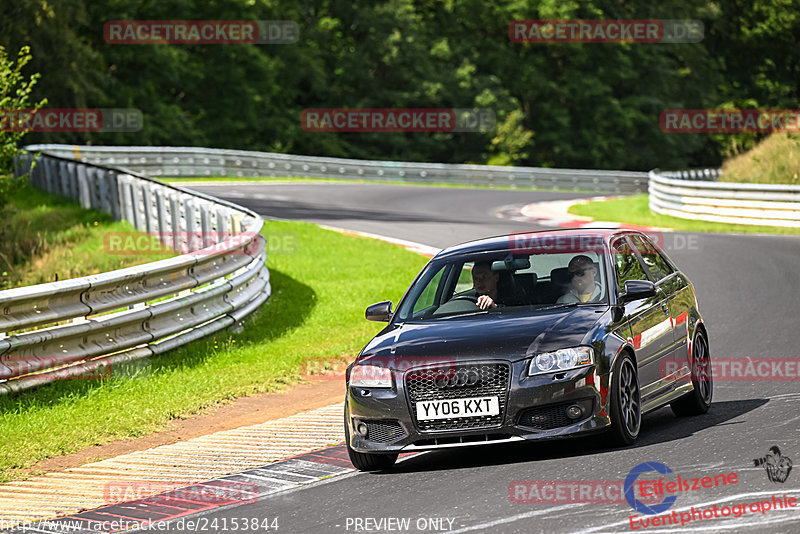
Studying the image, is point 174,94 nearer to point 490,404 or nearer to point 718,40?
point 718,40

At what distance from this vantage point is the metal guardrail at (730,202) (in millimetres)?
27500

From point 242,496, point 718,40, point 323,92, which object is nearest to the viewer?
point 242,496

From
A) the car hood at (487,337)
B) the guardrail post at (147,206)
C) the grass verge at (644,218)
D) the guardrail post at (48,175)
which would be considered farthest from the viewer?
the guardrail post at (48,175)

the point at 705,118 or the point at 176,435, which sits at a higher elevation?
the point at 176,435

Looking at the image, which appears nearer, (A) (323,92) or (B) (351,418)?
(B) (351,418)

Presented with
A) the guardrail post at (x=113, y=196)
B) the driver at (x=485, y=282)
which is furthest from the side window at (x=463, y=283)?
the guardrail post at (x=113, y=196)

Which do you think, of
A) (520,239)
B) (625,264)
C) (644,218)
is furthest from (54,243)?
(644,218)

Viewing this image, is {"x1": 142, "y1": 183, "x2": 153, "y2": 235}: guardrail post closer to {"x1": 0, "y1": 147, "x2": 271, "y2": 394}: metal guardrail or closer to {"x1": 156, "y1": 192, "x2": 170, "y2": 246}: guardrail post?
{"x1": 156, "y1": 192, "x2": 170, "y2": 246}: guardrail post

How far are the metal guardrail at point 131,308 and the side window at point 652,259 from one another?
190 inches

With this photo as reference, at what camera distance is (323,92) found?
219 ft

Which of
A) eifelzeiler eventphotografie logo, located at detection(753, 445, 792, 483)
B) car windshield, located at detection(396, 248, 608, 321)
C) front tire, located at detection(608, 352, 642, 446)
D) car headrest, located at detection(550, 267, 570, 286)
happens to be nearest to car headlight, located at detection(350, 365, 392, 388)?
car windshield, located at detection(396, 248, 608, 321)

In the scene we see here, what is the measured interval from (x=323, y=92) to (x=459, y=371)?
60.3 m

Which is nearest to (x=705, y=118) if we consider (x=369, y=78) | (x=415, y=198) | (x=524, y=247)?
(x=369, y=78)

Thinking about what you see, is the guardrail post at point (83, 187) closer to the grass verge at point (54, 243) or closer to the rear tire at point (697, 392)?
the grass verge at point (54, 243)
